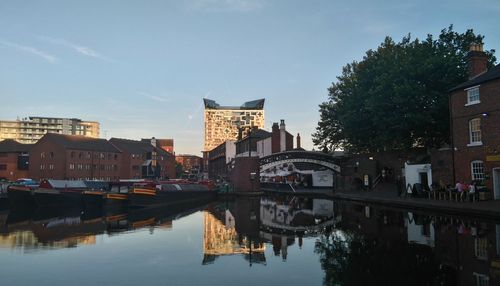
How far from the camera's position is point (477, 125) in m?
27.3

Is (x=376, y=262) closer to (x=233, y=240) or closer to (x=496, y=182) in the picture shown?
(x=233, y=240)

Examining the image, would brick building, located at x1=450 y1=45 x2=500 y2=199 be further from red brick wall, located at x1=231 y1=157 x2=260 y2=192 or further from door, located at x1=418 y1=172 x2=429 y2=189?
→ red brick wall, located at x1=231 y1=157 x2=260 y2=192

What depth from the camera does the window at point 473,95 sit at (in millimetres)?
27281

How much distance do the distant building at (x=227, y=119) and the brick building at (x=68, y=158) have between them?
118m

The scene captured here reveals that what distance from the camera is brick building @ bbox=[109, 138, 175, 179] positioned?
82287mm

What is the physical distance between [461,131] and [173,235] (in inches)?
820

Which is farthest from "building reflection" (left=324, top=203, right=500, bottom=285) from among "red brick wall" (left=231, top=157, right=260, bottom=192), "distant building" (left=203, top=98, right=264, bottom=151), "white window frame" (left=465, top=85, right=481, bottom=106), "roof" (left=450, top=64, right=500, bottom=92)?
"distant building" (left=203, top=98, right=264, bottom=151)

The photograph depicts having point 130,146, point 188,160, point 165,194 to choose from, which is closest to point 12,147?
point 130,146

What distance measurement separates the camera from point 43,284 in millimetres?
10539

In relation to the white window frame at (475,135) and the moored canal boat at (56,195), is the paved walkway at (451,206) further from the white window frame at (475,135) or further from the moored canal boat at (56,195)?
the moored canal boat at (56,195)

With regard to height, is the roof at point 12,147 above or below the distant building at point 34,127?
below

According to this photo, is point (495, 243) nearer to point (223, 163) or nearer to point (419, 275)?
point (419, 275)

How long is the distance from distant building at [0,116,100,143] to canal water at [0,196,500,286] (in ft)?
507

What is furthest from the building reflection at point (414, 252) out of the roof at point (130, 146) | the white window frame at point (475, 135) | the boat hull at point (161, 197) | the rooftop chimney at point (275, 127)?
the roof at point (130, 146)
